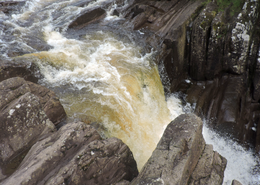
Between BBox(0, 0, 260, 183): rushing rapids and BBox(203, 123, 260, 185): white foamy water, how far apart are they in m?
0.06

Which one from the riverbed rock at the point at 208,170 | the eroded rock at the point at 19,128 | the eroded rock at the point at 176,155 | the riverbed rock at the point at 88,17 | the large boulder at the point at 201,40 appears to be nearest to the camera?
the eroded rock at the point at 176,155

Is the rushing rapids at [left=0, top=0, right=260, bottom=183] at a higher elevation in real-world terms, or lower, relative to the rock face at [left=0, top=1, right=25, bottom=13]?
lower

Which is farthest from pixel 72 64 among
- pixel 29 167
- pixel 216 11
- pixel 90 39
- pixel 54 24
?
pixel 216 11

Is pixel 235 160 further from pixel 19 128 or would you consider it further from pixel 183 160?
pixel 19 128

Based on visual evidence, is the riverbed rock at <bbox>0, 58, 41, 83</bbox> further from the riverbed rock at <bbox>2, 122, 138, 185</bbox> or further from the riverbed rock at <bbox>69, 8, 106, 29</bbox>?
the riverbed rock at <bbox>69, 8, 106, 29</bbox>

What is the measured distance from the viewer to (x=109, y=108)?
6.22m

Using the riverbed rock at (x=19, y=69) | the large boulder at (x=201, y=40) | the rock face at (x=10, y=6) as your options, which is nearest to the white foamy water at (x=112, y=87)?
the riverbed rock at (x=19, y=69)

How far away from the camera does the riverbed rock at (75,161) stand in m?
3.36

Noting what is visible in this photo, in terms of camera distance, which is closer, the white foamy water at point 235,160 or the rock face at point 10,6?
the white foamy water at point 235,160

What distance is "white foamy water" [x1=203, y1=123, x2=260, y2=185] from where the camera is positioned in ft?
19.7

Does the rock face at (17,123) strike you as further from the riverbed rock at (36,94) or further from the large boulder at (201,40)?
the large boulder at (201,40)

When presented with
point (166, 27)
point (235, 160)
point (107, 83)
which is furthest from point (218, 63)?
point (107, 83)

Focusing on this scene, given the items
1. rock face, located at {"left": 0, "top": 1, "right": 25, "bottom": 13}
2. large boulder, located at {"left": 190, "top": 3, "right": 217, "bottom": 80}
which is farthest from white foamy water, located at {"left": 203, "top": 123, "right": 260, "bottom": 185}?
rock face, located at {"left": 0, "top": 1, "right": 25, "bottom": 13}

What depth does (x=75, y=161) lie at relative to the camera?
3541mm
